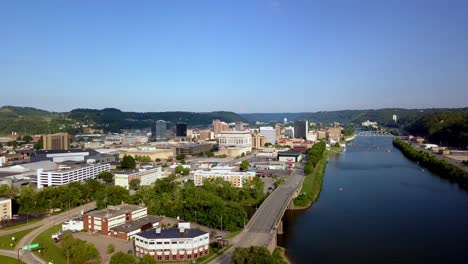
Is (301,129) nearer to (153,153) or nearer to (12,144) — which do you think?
(153,153)

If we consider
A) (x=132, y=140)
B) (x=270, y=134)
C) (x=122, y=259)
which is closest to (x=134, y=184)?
(x=122, y=259)

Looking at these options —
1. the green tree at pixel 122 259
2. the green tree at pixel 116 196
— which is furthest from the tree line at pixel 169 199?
the green tree at pixel 122 259

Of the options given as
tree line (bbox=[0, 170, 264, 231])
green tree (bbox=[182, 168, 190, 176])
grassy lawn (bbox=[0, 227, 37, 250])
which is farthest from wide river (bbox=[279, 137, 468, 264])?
green tree (bbox=[182, 168, 190, 176])

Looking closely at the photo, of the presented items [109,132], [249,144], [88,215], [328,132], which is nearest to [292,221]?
[88,215]

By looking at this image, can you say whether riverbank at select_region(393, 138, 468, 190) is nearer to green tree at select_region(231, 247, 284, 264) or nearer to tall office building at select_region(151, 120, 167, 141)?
green tree at select_region(231, 247, 284, 264)

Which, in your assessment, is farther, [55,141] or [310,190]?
[55,141]

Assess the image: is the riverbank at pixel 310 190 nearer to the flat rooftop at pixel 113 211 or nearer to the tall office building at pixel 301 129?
the flat rooftop at pixel 113 211
